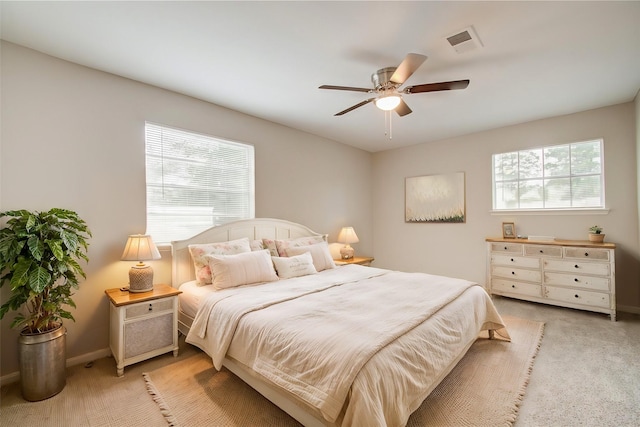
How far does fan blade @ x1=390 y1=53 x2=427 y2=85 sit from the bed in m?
1.76

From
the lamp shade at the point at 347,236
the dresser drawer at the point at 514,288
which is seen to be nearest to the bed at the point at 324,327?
the lamp shade at the point at 347,236

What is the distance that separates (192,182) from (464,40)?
3.03 m

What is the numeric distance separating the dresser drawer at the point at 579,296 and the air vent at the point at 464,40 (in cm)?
330

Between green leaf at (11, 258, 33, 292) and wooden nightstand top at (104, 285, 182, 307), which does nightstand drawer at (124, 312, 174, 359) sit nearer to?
wooden nightstand top at (104, 285, 182, 307)

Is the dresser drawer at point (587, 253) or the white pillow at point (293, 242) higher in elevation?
the white pillow at point (293, 242)

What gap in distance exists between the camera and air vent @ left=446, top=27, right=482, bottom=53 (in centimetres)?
214

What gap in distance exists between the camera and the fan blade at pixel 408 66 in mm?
1946

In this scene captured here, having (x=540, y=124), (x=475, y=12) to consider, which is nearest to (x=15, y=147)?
(x=475, y=12)

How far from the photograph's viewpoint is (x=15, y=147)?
2.27 metres

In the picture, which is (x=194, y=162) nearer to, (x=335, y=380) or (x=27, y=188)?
(x=27, y=188)

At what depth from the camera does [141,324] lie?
8.01ft

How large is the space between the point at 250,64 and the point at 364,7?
1152 mm

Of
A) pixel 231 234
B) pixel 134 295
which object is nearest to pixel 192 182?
pixel 231 234

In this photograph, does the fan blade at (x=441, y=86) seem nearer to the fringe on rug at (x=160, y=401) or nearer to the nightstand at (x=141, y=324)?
the nightstand at (x=141, y=324)
